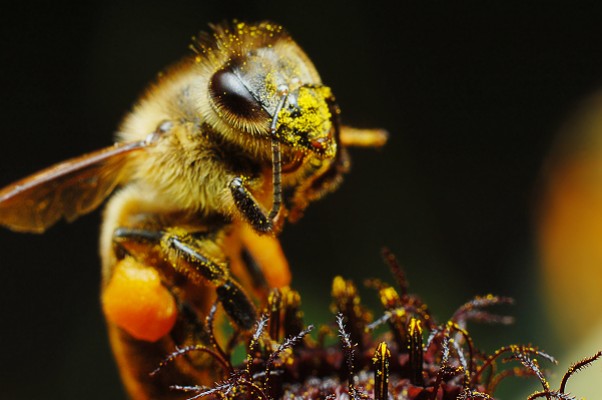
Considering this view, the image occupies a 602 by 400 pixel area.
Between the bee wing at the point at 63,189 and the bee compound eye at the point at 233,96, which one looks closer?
the bee compound eye at the point at 233,96

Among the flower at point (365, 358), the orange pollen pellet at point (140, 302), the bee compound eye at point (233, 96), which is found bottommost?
the flower at point (365, 358)

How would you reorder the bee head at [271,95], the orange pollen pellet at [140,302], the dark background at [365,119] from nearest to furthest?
1. the bee head at [271,95]
2. the orange pollen pellet at [140,302]
3. the dark background at [365,119]

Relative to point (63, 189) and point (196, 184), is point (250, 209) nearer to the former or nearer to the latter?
point (196, 184)

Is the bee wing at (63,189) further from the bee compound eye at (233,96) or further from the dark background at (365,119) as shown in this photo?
the dark background at (365,119)

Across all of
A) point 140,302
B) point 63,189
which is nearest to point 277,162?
point 140,302

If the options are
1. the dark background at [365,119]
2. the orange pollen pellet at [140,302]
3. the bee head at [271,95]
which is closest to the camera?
the bee head at [271,95]

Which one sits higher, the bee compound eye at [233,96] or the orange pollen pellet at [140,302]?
the bee compound eye at [233,96]

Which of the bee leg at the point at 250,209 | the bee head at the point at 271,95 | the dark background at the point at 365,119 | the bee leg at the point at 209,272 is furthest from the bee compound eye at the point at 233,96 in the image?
the dark background at the point at 365,119
